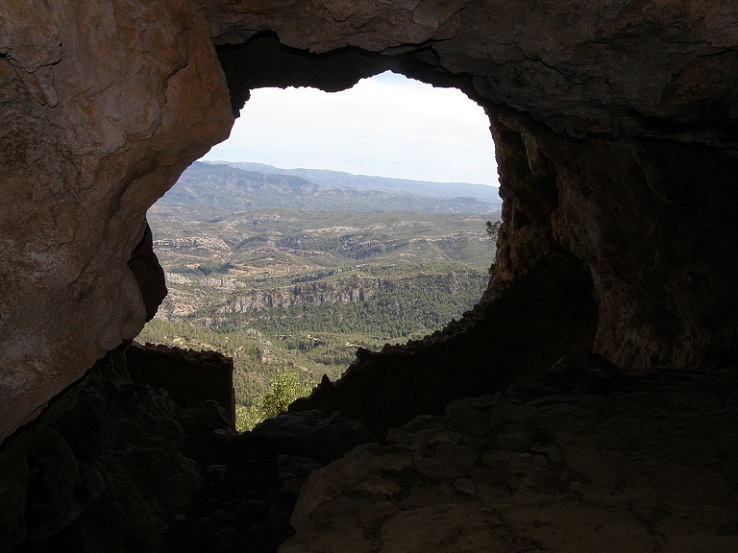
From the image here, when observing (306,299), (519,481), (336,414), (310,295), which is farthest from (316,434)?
(310,295)

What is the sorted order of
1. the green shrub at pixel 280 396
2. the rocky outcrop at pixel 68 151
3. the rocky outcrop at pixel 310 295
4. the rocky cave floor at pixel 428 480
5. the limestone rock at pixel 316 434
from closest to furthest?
1. the rocky outcrop at pixel 68 151
2. the rocky cave floor at pixel 428 480
3. the limestone rock at pixel 316 434
4. the green shrub at pixel 280 396
5. the rocky outcrop at pixel 310 295

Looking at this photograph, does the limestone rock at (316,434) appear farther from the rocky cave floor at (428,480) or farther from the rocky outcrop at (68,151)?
the rocky outcrop at (68,151)

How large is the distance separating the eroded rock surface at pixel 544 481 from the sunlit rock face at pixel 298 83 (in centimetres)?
183

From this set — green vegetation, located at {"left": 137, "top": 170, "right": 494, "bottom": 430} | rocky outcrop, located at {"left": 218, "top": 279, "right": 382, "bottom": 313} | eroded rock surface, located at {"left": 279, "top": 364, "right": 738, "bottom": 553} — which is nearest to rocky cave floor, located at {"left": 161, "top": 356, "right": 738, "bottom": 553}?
eroded rock surface, located at {"left": 279, "top": 364, "right": 738, "bottom": 553}

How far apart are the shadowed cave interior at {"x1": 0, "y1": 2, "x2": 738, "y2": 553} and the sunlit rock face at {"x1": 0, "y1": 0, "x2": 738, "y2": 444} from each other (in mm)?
17

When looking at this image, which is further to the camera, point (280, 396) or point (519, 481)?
point (280, 396)

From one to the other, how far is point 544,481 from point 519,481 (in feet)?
0.54

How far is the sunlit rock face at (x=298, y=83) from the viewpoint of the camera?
9.53 feet

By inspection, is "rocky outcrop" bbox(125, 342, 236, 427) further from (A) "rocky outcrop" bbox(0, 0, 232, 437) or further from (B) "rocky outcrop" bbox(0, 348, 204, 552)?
(A) "rocky outcrop" bbox(0, 0, 232, 437)

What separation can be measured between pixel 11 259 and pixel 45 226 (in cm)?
22

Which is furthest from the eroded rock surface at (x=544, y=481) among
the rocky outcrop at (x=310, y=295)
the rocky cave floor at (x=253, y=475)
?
the rocky outcrop at (x=310, y=295)

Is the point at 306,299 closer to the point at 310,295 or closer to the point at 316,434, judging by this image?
the point at 310,295

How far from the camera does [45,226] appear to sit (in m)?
2.96

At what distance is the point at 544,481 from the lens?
3955 mm
